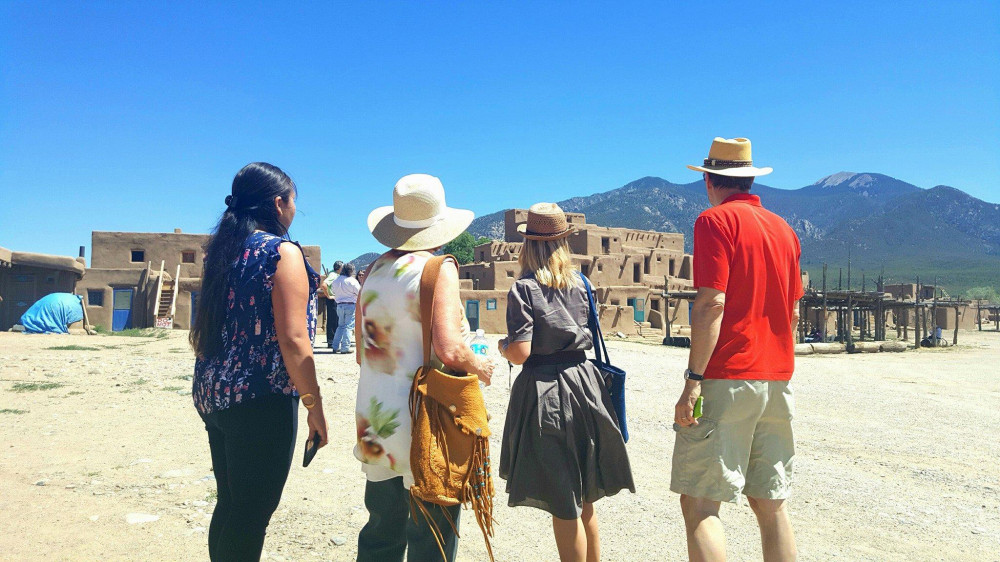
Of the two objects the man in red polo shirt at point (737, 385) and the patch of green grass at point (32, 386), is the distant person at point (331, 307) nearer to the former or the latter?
the patch of green grass at point (32, 386)

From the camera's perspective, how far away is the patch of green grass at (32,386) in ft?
27.1

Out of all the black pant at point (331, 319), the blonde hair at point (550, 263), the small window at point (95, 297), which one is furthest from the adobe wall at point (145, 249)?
the blonde hair at point (550, 263)

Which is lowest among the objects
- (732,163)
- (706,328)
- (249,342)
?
(249,342)

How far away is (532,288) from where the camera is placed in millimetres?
3055

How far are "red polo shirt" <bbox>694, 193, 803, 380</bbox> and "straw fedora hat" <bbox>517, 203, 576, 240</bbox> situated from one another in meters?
0.67

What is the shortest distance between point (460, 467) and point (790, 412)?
1534mm

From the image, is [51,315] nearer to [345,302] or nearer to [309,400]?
[345,302]

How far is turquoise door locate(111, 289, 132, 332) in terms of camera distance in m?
24.8

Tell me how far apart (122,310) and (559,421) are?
87.9 feet

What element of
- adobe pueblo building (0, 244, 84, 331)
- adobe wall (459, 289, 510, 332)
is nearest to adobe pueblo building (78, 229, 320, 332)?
adobe pueblo building (0, 244, 84, 331)

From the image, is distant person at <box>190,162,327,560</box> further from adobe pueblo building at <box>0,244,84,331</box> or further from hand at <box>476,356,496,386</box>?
adobe pueblo building at <box>0,244,84,331</box>

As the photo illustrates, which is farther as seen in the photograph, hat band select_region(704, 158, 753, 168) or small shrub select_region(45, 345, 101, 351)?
small shrub select_region(45, 345, 101, 351)

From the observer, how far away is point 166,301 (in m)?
25.1

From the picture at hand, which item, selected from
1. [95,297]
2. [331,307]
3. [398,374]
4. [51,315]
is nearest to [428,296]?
[398,374]
